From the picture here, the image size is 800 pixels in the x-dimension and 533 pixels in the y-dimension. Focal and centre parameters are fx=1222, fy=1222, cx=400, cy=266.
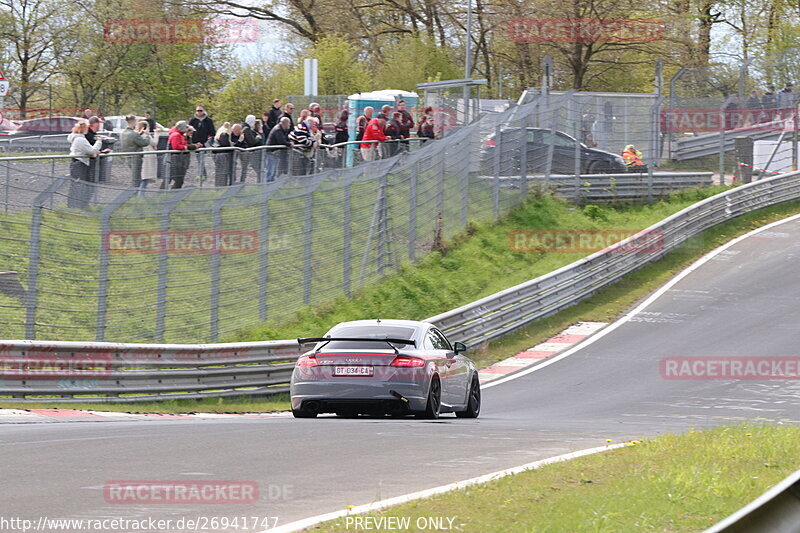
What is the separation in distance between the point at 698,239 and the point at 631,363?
456 inches

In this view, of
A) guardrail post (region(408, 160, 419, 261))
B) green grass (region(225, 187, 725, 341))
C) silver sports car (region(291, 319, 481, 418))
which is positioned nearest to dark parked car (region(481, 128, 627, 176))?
green grass (region(225, 187, 725, 341))

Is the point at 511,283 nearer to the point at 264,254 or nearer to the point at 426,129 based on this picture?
the point at 426,129

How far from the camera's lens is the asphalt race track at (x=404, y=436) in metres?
8.02

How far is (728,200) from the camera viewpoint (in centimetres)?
3475

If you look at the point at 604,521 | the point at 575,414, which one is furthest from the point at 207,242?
the point at 604,521

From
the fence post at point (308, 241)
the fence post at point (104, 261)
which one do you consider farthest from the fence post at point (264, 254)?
the fence post at point (104, 261)

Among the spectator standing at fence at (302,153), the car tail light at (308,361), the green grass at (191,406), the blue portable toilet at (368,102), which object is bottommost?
the green grass at (191,406)

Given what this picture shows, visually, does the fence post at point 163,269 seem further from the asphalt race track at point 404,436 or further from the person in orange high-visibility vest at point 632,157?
the person in orange high-visibility vest at point 632,157

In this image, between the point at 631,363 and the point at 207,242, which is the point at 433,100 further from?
the point at 207,242

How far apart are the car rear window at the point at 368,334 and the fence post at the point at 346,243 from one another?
7.89 meters

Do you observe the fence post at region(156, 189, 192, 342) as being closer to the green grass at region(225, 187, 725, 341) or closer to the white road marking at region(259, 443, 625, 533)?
the green grass at region(225, 187, 725, 341)

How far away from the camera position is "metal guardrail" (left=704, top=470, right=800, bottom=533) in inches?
164

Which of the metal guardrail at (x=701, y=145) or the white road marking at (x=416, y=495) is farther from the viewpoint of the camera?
the metal guardrail at (x=701, y=145)

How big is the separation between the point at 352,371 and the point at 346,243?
9095mm
